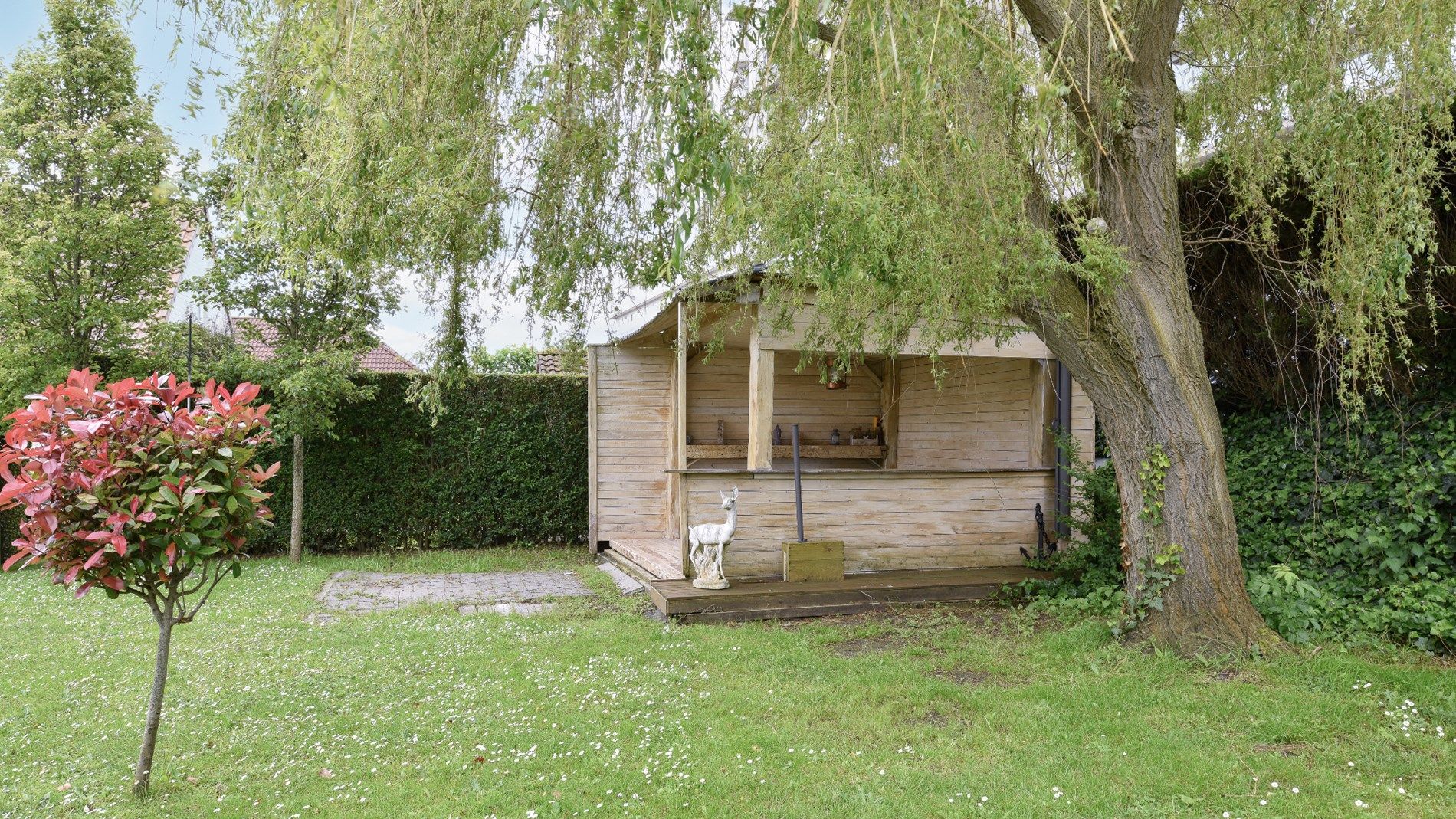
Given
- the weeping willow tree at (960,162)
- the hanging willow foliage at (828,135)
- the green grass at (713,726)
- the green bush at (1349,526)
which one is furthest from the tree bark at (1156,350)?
the green bush at (1349,526)

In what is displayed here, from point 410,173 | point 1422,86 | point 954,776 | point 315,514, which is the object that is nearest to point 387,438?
point 315,514

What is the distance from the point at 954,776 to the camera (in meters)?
A: 3.21

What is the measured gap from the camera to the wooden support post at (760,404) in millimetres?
6605

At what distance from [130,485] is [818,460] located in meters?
7.72

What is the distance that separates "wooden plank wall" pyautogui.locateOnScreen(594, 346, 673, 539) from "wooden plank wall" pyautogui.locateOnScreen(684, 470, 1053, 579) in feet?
9.22

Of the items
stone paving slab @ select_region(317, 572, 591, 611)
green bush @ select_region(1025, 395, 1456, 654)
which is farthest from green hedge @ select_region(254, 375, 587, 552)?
green bush @ select_region(1025, 395, 1456, 654)

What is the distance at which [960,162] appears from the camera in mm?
4355

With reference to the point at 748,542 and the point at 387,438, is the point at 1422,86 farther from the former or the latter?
the point at 387,438

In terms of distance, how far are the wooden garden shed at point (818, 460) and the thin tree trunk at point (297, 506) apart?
3.15 m

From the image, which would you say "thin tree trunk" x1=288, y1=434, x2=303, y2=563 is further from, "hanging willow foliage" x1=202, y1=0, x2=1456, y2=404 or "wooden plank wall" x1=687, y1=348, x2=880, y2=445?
"hanging willow foliage" x1=202, y1=0, x2=1456, y2=404

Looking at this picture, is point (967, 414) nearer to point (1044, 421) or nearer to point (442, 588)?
point (1044, 421)

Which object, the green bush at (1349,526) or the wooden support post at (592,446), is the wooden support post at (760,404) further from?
the wooden support post at (592,446)

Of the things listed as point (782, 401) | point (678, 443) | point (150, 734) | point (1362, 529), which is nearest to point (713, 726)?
point (150, 734)

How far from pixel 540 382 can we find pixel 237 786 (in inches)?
285
